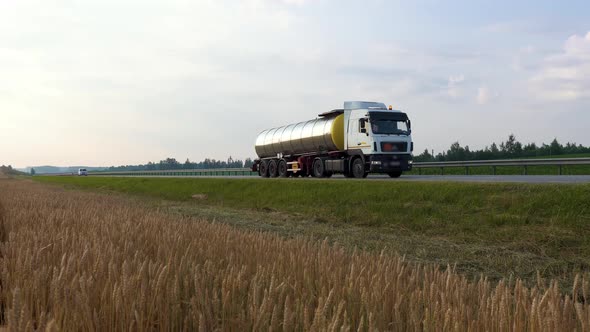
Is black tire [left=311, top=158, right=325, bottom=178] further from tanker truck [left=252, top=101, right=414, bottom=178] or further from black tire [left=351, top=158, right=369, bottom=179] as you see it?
black tire [left=351, top=158, right=369, bottom=179]

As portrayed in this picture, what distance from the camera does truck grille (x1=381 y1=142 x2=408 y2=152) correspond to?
2328cm

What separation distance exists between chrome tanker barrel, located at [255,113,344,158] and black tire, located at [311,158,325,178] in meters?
0.61

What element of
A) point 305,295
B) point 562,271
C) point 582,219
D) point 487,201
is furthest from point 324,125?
point 305,295

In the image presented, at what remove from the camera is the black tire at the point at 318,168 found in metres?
27.5

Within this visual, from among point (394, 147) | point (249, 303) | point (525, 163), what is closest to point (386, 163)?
point (394, 147)

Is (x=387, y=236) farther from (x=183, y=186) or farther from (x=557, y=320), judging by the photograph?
(x=183, y=186)

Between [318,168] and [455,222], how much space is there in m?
16.1

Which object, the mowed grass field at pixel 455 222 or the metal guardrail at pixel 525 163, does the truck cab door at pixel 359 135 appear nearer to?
the mowed grass field at pixel 455 222

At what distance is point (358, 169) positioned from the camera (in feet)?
79.6

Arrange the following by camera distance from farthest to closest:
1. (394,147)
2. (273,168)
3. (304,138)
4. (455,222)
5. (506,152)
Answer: (506,152)
(273,168)
(304,138)
(394,147)
(455,222)

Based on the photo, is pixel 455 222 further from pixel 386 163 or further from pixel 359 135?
pixel 359 135

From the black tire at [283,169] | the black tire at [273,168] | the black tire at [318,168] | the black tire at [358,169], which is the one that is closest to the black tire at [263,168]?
the black tire at [273,168]

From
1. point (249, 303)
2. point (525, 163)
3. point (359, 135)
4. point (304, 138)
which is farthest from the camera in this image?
point (304, 138)

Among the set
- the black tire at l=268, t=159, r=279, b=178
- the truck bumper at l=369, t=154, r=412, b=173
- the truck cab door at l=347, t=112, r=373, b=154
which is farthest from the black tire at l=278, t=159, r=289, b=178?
the truck bumper at l=369, t=154, r=412, b=173
